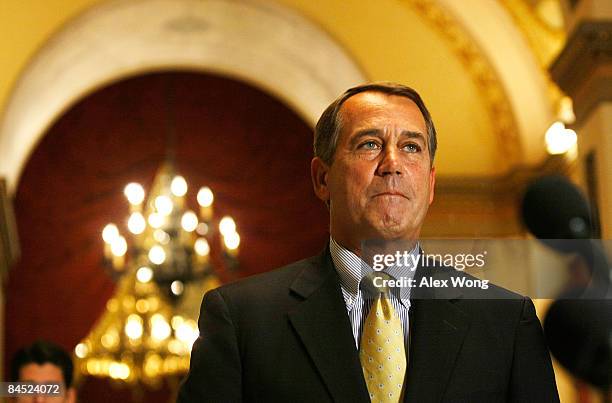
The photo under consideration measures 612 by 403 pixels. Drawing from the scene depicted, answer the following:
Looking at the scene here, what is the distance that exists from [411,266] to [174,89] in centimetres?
1259

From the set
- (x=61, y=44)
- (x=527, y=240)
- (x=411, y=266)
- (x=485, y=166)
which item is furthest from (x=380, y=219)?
(x=61, y=44)

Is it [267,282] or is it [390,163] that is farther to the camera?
[267,282]

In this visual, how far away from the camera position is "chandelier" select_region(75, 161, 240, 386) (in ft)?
34.2

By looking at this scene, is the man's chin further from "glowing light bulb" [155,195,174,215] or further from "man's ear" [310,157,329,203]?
"glowing light bulb" [155,195,174,215]

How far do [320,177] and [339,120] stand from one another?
12cm

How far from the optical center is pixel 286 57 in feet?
39.9

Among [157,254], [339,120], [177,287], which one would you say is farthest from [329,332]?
[177,287]

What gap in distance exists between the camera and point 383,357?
153cm

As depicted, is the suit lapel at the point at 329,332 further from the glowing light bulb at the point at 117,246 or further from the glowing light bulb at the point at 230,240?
the glowing light bulb at the point at 117,246

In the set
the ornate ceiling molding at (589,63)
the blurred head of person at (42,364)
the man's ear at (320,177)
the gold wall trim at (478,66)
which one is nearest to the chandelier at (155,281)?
the gold wall trim at (478,66)

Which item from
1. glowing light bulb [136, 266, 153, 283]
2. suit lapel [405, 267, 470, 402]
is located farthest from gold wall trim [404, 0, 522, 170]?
suit lapel [405, 267, 470, 402]

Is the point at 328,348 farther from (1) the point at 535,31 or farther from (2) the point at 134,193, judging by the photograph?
(2) the point at 134,193

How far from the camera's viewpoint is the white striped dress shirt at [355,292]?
1.52 m

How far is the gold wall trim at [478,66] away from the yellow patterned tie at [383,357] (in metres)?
8.71
